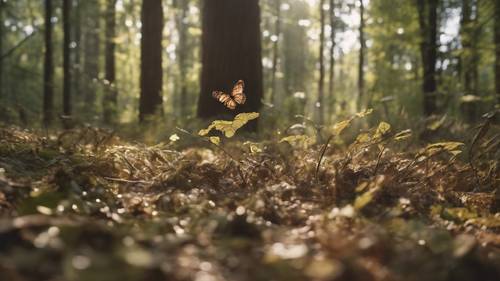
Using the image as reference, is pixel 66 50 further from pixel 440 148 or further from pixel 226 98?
pixel 440 148

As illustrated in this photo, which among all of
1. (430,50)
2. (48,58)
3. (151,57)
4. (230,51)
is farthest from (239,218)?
(48,58)

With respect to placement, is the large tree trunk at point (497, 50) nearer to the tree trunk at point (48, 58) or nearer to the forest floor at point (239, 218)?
the forest floor at point (239, 218)

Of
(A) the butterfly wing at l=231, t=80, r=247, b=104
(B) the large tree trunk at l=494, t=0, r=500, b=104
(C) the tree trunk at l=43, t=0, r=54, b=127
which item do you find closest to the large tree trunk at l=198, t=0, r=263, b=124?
(A) the butterfly wing at l=231, t=80, r=247, b=104

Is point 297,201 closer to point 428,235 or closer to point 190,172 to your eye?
point 190,172

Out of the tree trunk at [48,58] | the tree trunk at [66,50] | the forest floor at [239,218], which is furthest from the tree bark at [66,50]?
the forest floor at [239,218]

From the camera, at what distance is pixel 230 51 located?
6.26 meters

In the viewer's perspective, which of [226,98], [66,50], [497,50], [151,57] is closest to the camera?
[226,98]

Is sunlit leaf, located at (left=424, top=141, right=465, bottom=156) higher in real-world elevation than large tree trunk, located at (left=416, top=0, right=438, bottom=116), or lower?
lower

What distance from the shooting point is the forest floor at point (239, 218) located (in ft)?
3.73

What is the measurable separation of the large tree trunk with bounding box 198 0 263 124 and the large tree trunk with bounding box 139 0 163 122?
9.59 ft

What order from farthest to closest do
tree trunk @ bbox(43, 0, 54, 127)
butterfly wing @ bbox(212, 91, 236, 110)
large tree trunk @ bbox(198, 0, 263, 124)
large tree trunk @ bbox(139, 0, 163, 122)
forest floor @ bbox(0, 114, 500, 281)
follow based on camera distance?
tree trunk @ bbox(43, 0, 54, 127)
large tree trunk @ bbox(139, 0, 163, 122)
large tree trunk @ bbox(198, 0, 263, 124)
butterfly wing @ bbox(212, 91, 236, 110)
forest floor @ bbox(0, 114, 500, 281)

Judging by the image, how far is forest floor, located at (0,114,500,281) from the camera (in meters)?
1.14

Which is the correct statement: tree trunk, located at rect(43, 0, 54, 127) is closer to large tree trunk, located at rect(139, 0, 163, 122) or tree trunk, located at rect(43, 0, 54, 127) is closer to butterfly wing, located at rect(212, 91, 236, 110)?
large tree trunk, located at rect(139, 0, 163, 122)

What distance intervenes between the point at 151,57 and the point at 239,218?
26.6ft
